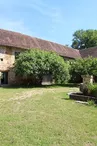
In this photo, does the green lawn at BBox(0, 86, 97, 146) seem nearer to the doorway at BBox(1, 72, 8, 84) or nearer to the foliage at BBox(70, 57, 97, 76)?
the foliage at BBox(70, 57, 97, 76)

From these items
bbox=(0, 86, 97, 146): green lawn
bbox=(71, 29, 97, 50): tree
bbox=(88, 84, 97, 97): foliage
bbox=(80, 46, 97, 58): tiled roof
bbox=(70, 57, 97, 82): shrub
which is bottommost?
bbox=(0, 86, 97, 146): green lawn

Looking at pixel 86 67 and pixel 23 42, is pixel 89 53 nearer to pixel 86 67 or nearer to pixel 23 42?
pixel 86 67

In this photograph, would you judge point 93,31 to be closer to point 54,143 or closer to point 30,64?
point 30,64

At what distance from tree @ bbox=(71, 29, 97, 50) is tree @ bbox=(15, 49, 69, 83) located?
31.7m

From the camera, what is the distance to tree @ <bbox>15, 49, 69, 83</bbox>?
1933 centimetres

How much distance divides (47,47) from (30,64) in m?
8.11

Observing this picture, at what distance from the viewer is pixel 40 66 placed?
64.8ft

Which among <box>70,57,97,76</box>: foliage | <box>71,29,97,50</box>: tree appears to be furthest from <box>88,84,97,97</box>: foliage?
<box>71,29,97,50</box>: tree

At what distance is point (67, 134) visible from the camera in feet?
16.6

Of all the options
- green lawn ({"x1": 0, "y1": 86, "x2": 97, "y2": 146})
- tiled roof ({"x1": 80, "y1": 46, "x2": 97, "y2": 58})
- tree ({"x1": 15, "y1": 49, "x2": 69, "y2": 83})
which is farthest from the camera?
tiled roof ({"x1": 80, "y1": 46, "x2": 97, "y2": 58})

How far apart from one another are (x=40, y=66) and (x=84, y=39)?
3628 cm

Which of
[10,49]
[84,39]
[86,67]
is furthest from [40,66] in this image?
[84,39]

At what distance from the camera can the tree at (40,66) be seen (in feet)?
63.4

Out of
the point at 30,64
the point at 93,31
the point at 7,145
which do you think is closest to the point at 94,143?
the point at 7,145
